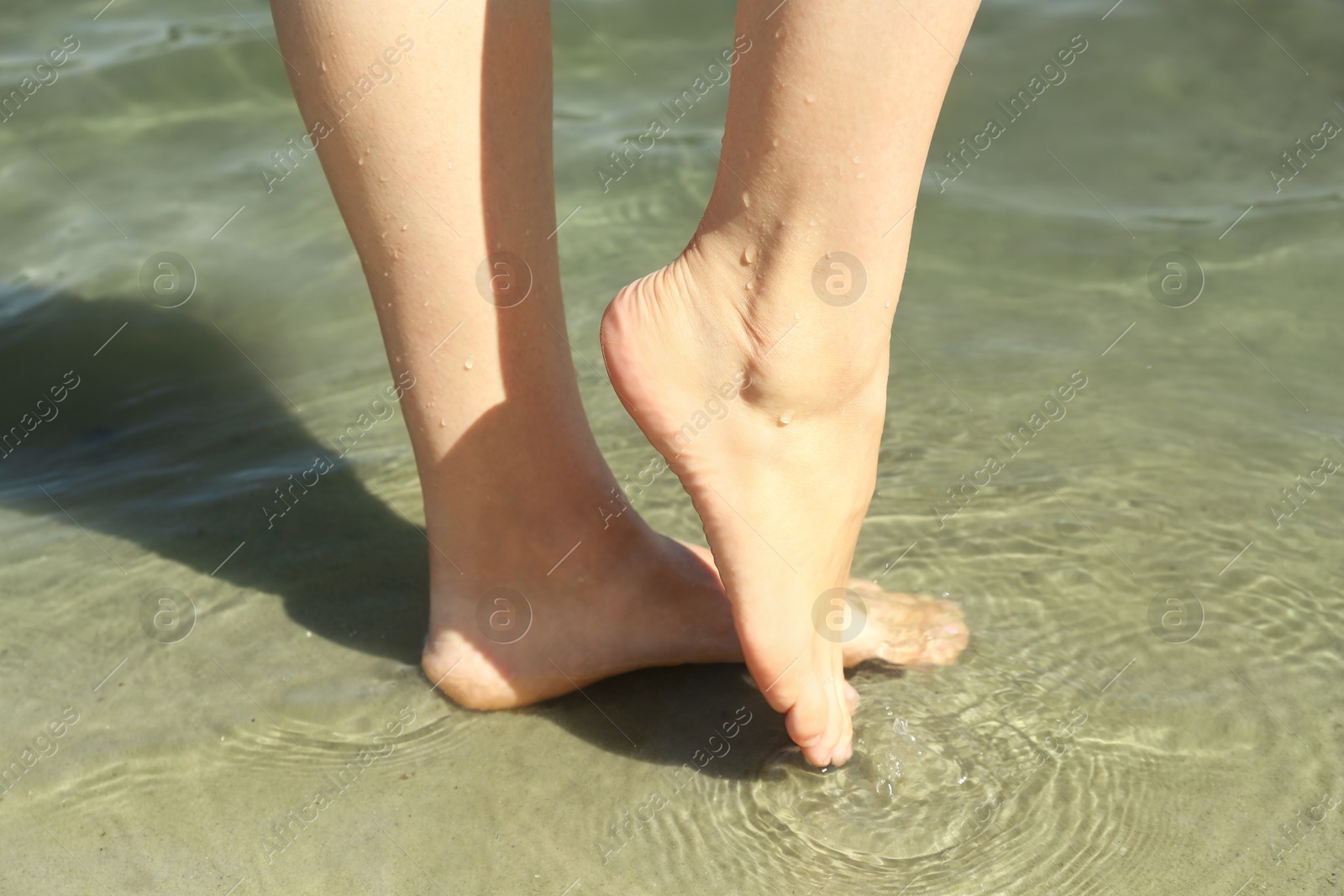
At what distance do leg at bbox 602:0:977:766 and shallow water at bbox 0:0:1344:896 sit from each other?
0.64 ft

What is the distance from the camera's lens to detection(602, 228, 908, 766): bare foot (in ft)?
3.53

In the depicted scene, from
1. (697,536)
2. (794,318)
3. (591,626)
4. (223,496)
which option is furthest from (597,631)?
(223,496)

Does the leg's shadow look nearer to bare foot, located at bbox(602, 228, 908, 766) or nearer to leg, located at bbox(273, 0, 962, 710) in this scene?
leg, located at bbox(273, 0, 962, 710)

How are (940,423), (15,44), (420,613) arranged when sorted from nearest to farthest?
(420,613) < (940,423) < (15,44)

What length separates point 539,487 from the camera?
127cm

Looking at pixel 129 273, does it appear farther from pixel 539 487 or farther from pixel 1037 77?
pixel 1037 77

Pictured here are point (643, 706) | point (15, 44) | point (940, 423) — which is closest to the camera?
point (643, 706)

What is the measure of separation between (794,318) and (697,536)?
63 centimetres

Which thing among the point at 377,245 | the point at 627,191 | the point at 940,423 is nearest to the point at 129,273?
the point at 627,191

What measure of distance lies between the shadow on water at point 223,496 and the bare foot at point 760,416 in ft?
0.66

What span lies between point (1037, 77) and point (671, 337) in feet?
6.77

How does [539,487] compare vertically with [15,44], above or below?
above

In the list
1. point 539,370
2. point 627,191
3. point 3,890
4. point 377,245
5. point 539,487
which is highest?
point 377,245

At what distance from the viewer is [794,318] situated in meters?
1.06
